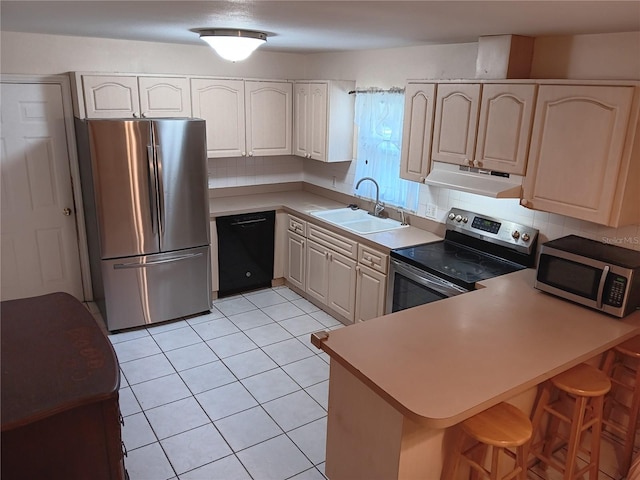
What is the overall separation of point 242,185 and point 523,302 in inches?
128

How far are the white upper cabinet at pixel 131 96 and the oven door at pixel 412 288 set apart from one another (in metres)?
2.36

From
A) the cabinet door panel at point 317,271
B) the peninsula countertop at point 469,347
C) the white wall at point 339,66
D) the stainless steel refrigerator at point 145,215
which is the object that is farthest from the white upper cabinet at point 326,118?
the peninsula countertop at point 469,347

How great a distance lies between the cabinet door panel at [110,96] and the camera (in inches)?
151

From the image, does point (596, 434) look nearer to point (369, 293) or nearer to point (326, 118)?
point (369, 293)

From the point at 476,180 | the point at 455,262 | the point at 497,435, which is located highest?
the point at 476,180

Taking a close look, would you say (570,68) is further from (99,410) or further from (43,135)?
(43,135)

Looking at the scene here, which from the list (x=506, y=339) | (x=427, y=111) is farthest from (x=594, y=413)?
(x=427, y=111)

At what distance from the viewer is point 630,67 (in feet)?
8.52

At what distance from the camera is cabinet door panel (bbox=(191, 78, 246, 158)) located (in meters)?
4.37

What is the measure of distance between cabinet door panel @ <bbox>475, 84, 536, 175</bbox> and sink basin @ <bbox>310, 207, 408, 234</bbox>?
1.29 metres

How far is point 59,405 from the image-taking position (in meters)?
1.59

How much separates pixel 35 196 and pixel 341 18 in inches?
124

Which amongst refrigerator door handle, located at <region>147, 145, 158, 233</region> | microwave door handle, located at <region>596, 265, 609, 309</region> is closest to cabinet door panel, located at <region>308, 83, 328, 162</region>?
refrigerator door handle, located at <region>147, 145, 158, 233</region>

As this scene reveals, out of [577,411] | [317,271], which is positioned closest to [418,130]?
[317,271]
